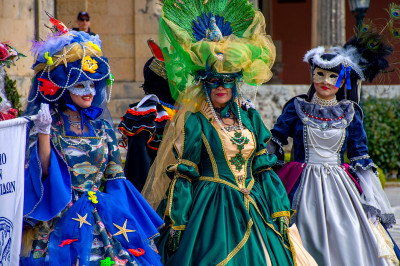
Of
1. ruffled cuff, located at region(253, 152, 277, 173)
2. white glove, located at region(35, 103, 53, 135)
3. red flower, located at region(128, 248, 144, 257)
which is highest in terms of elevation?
white glove, located at region(35, 103, 53, 135)

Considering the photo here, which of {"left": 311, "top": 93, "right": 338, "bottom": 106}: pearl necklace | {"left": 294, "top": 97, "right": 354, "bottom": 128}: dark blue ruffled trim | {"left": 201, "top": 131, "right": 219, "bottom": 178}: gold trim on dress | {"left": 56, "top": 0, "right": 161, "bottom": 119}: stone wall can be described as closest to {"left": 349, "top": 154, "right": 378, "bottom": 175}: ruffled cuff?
{"left": 294, "top": 97, "right": 354, "bottom": 128}: dark blue ruffled trim

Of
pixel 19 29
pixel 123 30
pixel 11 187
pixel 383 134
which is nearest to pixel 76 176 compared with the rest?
pixel 11 187

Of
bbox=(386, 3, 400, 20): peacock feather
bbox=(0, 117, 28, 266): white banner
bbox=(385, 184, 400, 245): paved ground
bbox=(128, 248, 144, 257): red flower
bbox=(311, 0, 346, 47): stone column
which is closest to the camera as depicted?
bbox=(0, 117, 28, 266): white banner

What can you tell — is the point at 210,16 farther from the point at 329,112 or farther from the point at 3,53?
the point at 3,53

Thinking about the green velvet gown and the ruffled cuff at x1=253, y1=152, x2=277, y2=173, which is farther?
the ruffled cuff at x1=253, y1=152, x2=277, y2=173

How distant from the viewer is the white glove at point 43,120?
4004 mm

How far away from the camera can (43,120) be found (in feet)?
13.2

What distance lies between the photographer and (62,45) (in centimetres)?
431

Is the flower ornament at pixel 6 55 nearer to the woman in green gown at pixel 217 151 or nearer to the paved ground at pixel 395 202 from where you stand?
the woman in green gown at pixel 217 151

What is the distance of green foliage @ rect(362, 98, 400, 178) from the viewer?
1198 cm

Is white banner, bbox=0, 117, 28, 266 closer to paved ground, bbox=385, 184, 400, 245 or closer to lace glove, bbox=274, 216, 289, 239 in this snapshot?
lace glove, bbox=274, 216, 289, 239

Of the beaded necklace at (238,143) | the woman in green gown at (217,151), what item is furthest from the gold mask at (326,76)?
the beaded necklace at (238,143)

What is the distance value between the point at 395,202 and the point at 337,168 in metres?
4.49

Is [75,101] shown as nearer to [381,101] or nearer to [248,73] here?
[248,73]
